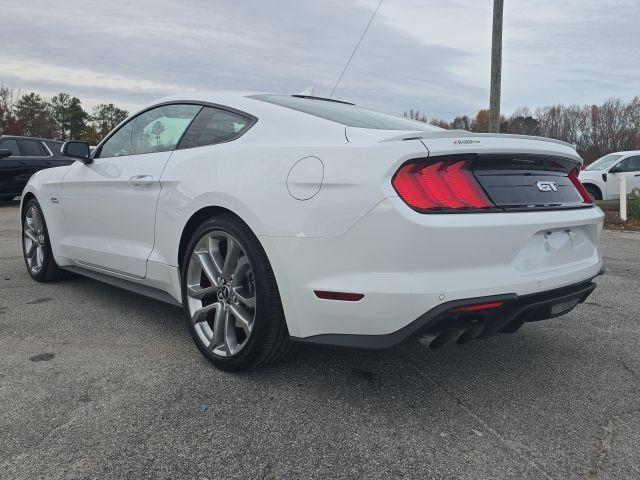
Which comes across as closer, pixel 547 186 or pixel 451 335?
pixel 451 335

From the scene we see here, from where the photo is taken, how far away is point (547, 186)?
2.59 m

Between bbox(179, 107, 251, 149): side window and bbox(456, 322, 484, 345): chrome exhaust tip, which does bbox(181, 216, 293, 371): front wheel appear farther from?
bbox(456, 322, 484, 345): chrome exhaust tip

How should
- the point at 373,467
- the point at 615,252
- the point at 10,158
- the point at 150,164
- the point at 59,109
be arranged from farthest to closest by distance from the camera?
the point at 59,109 < the point at 10,158 < the point at 615,252 < the point at 150,164 < the point at 373,467

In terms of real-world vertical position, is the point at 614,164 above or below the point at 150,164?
below

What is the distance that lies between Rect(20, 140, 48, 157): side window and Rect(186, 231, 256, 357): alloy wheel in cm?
1194

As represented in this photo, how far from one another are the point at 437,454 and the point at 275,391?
841 mm

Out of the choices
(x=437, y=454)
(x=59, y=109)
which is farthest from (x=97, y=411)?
(x=59, y=109)

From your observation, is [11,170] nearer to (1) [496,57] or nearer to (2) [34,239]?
(2) [34,239]

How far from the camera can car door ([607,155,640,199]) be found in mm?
12721

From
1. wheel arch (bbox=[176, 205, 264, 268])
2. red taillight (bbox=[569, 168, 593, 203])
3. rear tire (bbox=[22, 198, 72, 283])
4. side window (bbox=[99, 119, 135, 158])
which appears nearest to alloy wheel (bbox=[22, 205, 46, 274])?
rear tire (bbox=[22, 198, 72, 283])

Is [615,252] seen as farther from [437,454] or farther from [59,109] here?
[59,109]

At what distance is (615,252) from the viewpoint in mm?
7035

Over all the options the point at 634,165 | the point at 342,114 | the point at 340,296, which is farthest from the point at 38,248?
the point at 634,165

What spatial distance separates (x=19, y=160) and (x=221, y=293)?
11965 millimetres
